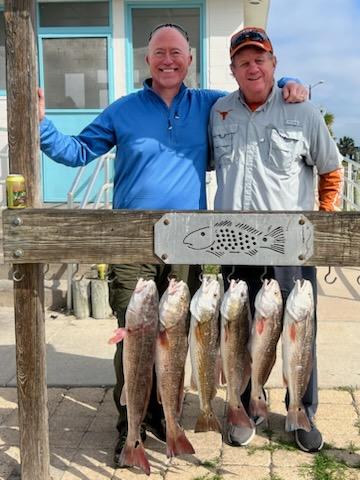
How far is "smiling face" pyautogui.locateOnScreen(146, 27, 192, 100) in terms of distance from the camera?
3277 mm

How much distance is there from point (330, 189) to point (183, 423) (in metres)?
1.80

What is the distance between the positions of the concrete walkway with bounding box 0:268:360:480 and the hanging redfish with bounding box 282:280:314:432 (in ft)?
2.03

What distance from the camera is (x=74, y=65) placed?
8.84m

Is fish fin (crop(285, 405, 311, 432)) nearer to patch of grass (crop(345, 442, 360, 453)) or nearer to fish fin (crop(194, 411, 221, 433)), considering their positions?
fish fin (crop(194, 411, 221, 433))

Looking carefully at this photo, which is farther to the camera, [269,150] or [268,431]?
[268,431]

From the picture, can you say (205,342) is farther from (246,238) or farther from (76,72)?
(76,72)

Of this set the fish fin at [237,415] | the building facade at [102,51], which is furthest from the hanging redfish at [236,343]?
the building facade at [102,51]

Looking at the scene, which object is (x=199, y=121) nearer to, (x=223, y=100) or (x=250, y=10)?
(x=223, y=100)

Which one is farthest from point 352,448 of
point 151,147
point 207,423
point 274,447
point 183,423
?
point 151,147

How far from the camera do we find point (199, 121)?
3385mm

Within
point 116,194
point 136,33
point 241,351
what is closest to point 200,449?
point 241,351

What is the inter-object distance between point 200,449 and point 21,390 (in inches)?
46.9

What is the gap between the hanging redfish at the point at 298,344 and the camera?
281 cm

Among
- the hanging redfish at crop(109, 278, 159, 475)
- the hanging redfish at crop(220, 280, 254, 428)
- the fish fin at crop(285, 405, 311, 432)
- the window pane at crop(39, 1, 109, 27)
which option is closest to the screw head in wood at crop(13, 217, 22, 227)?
the hanging redfish at crop(109, 278, 159, 475)
